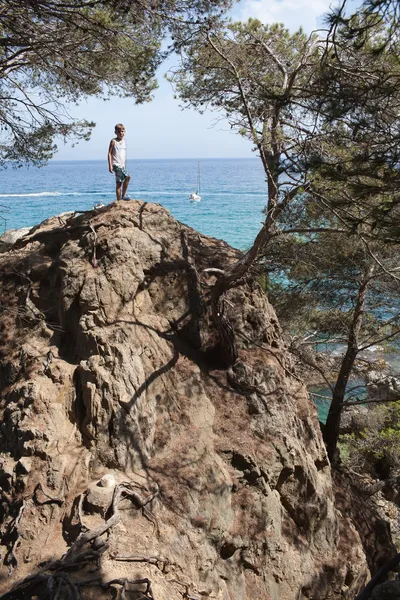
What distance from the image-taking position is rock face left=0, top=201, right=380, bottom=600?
5.86m

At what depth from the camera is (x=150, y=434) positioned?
7.16 metres

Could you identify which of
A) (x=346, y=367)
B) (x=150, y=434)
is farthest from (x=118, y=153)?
(x=346, y=367)

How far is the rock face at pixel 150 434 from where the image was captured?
231 inches

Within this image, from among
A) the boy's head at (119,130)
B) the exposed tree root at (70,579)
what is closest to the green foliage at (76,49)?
the boy's head at (119,130)

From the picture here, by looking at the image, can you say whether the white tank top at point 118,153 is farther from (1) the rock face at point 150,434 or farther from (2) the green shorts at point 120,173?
(1) the rock face at point 150,434

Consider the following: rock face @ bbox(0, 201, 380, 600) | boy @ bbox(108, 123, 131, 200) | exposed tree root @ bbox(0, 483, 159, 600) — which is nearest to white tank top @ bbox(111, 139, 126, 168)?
boy @ bbox(108, 123, 131, 200)

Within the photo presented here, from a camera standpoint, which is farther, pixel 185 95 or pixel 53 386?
pixel 185 95

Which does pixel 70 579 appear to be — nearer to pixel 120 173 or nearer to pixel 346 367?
pixel 120 173

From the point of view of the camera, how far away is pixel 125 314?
7965mm

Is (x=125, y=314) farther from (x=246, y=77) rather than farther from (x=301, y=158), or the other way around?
(x=246, y=77)

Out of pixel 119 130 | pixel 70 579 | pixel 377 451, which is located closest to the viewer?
pixel 70 579

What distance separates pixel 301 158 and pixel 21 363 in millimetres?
4968

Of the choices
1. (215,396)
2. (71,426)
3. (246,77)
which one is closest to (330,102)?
(246,77)

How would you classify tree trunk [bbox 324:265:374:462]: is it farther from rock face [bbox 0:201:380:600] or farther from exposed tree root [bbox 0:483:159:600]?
exposed tree root [bbox 0:483:159:600]
